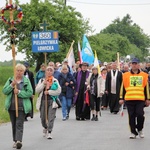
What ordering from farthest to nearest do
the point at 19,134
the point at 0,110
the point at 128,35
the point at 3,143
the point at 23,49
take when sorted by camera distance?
the point at 128,35
the point at 23,49
the point at 0,110
the point at 3,143
the point at 19,134

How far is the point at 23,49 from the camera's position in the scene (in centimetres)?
5138

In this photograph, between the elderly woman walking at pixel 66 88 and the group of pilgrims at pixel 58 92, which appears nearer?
the group of pilgrims at pixel 58 92

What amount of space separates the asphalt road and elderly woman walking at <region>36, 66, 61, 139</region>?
1.23 feet

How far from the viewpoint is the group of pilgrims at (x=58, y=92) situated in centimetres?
1188

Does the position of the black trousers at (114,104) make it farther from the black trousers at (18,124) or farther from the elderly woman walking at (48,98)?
the black trousers at (18,124)

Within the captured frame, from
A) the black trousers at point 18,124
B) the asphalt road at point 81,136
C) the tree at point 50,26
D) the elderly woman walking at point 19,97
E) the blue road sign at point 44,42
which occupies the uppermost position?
the tree at point 50,26

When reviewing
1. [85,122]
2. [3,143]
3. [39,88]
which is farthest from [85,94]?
[3,143]

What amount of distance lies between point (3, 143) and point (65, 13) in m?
40.4

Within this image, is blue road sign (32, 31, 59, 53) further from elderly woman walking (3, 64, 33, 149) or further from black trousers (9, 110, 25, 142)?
black trousers (9, 110, 25, 142)

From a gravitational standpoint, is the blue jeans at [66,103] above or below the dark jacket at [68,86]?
below

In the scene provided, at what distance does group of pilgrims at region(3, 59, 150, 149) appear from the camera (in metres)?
11.9

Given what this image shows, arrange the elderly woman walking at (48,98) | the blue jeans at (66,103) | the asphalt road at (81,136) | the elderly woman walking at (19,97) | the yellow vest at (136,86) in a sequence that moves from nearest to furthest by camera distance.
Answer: the elderly woman walking at (19,97) < the asphalt road at (81,136) < the yellow vest at (136,86) < the elderly woman walking at (48,98) < the blue jeans at (66,103)

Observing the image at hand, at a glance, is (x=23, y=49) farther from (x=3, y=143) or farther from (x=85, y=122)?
(x=3, y=143)

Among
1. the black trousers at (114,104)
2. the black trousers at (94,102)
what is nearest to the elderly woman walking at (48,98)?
the black trousers at (94,102)
